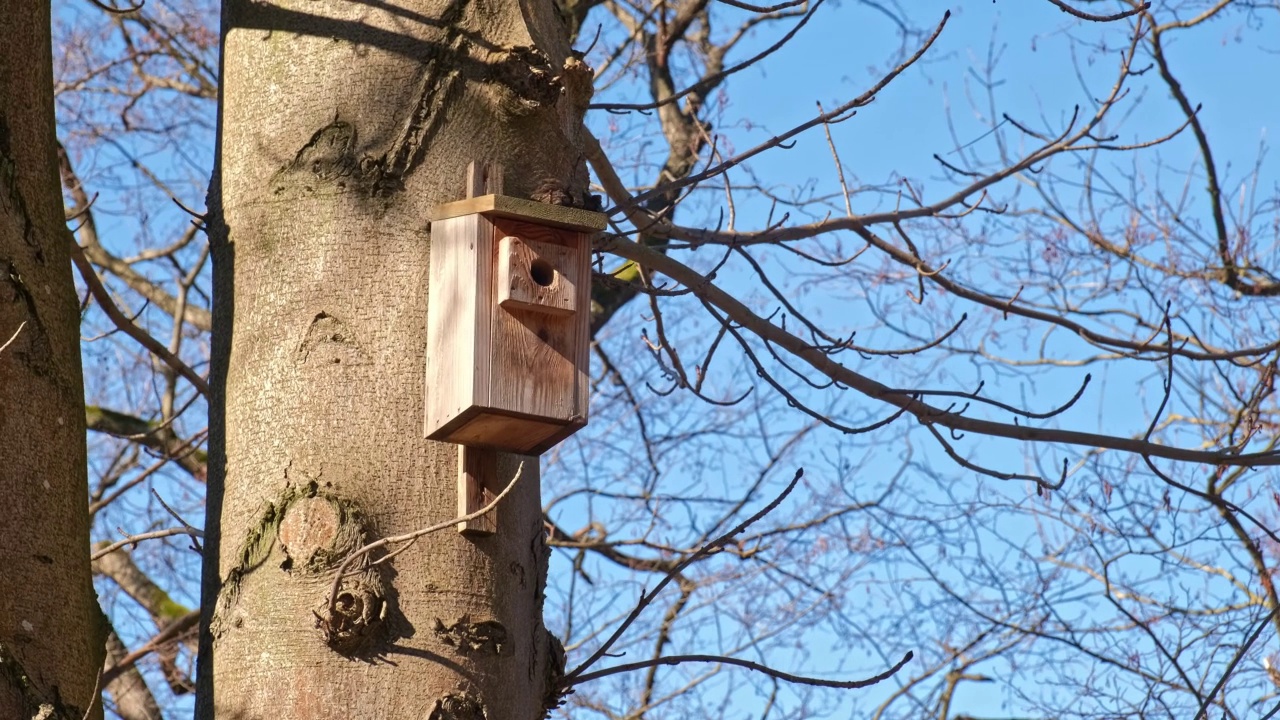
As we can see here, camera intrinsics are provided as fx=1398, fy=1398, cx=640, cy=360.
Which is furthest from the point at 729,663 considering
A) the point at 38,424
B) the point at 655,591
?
the point at 38,424

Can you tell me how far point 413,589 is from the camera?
177 centimetres

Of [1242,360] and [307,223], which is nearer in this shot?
[307,223]

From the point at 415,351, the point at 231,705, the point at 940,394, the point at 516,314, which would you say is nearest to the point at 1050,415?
the point at 940,394

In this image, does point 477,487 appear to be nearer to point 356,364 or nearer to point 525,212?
point 356,364

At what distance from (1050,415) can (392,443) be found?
5.28 ft

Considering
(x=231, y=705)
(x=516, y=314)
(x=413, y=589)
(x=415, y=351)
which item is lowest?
(x=231, y=705)

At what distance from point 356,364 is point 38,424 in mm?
432

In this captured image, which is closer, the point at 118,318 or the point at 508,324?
the point at 508,324

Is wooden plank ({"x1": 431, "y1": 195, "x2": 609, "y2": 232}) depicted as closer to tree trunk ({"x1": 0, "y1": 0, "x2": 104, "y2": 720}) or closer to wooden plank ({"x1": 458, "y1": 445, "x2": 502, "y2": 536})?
wooden plank ({"x1": 458, "y1": 445, "x2": 502, "y2": 536})

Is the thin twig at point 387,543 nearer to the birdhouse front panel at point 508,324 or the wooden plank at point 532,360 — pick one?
the birdhouse front panel at point 508,324

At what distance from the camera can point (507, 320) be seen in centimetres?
207

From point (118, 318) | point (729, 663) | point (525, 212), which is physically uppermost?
point (118, 318)

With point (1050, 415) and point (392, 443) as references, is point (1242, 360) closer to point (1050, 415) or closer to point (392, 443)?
point (1050, 415)

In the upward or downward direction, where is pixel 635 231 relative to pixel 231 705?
upward
